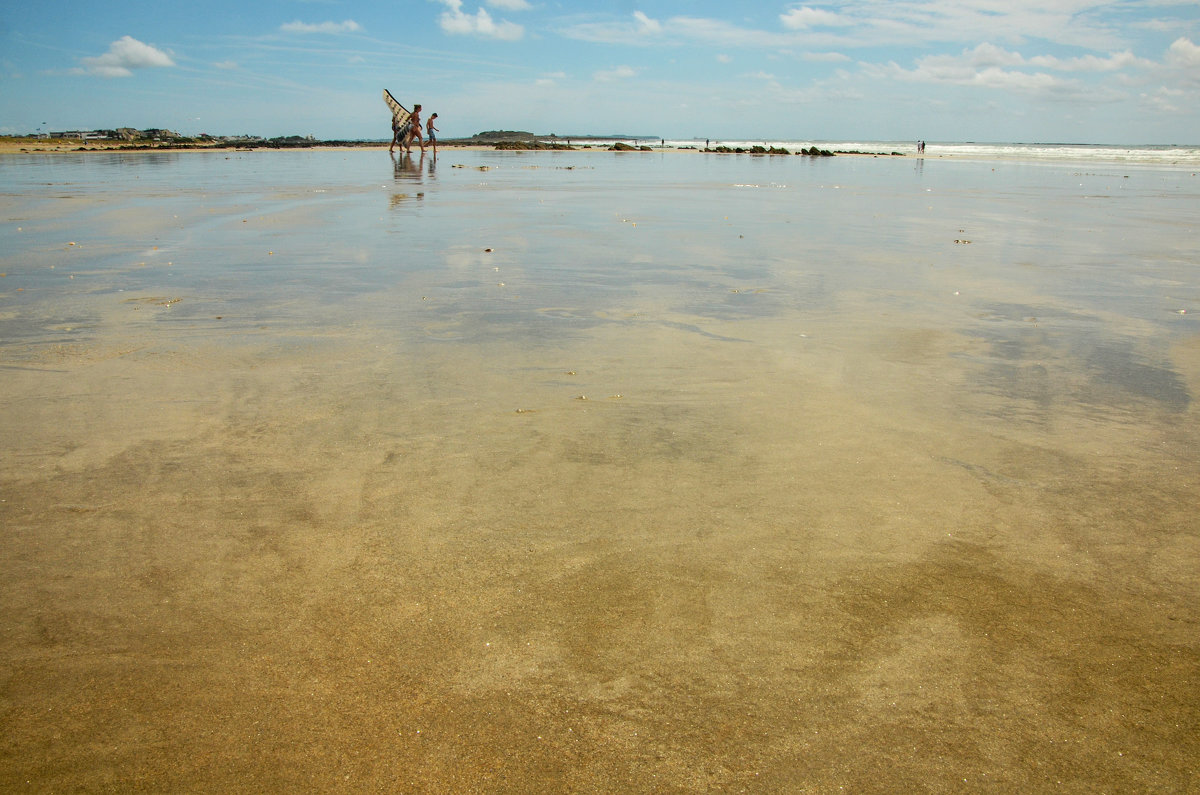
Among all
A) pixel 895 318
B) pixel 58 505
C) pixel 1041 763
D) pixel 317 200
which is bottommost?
pixel 1041 763

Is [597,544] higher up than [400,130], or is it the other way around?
[400,130]

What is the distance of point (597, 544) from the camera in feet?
9.53

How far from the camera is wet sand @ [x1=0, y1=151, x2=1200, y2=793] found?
2.01 m

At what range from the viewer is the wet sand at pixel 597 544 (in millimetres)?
2012

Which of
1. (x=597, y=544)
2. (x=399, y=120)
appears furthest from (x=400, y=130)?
(x=597, y=544)

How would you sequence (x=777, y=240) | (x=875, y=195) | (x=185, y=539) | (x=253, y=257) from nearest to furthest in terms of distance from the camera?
(x=185, y=539) < (x=253, y=257) < (x=777, y=240) < (x=875, y=195)

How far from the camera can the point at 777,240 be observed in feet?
35.5

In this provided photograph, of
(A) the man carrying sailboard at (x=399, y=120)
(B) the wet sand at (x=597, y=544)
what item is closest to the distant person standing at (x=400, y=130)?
(A) the man carrying sailboard at (x=399, y=120)

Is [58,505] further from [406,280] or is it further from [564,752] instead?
[406,280]

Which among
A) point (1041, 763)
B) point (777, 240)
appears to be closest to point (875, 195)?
point (777, 240)

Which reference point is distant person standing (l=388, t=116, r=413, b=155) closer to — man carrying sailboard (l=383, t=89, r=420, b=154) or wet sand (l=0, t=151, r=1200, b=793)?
man carrying sailboard (l=383, t=89, r=420, b=154)

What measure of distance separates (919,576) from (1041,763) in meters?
0.84

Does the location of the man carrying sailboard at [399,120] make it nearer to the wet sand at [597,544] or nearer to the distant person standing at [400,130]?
the distant person standing at [400,130]

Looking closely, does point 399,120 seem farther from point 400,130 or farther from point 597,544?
point 597,544
